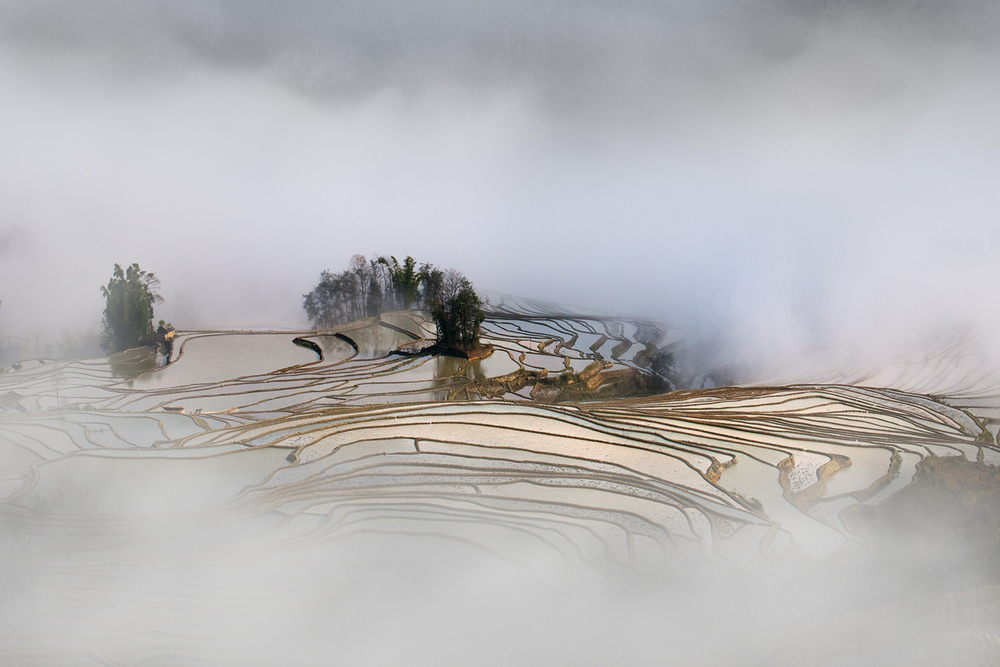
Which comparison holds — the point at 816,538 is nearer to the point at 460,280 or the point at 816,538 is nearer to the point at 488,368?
the point at 488,368

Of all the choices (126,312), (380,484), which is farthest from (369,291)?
(380,484)

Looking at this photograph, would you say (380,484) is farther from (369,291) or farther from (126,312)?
(369,291)

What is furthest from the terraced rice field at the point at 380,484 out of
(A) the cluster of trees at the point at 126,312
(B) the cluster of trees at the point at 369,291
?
(B) the cluster of trees at the point at 369,291

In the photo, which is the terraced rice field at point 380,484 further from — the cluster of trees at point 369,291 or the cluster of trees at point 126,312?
the cluster of trees at point 369,291

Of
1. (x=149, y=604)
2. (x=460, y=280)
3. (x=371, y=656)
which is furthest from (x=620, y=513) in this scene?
(x=460, y=280)

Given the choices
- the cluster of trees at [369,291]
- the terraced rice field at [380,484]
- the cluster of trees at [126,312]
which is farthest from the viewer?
the cluster of trees at [369,291]
